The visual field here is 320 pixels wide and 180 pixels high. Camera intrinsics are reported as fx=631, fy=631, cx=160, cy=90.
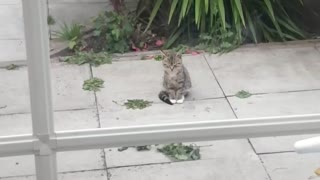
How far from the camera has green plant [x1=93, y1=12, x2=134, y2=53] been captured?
4.20 m

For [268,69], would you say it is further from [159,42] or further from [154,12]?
[154,12]

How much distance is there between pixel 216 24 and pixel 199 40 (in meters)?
0.17

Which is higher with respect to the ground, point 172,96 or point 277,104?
point 172,96

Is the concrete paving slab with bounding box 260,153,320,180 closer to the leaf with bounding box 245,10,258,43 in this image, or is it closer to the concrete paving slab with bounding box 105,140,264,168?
the concrete paving slab with bounding box 105,140,264,168

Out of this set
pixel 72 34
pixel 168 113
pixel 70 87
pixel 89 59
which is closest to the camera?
pixel 168 113

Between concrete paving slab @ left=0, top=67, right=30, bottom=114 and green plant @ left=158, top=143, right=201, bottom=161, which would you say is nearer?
green plant @ left=158, top=143, right=201, bottom=161

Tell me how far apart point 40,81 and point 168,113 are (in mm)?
1438

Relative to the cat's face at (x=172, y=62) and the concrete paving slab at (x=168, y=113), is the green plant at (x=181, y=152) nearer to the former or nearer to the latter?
the concrete paving slab at (x=168, y=113)

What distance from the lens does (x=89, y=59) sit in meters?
3.95

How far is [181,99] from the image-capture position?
11.0 ft

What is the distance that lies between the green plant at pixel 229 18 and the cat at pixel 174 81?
32.6 inches

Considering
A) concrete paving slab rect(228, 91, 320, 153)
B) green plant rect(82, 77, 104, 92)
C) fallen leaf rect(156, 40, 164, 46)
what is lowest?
concrete paving slab rect(228, 91, 320, 153)

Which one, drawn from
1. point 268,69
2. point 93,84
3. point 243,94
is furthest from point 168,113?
point 268,69

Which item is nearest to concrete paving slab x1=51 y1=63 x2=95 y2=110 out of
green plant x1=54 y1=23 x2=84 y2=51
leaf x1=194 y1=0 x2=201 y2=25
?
green plant x1=54 y1=23 x2=84 y2=51
